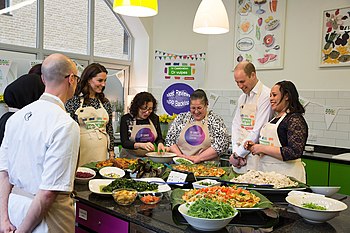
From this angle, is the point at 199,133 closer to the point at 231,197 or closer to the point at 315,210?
the point at 231,197

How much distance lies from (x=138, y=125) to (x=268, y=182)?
5.33 ft

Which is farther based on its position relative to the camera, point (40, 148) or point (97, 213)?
point (97, 213)

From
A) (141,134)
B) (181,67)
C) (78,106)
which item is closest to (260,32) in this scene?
(181,67)

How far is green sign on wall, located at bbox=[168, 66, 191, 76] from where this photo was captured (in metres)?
5.46

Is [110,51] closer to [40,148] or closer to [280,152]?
[280,152]

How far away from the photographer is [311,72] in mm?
4391

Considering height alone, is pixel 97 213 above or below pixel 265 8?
below

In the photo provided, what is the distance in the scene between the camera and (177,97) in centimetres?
550

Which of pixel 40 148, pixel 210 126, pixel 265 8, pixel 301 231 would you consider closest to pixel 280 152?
pixel 210 126

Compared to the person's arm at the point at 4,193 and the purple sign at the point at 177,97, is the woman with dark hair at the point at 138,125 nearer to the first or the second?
the person's arm at the point at 4,193

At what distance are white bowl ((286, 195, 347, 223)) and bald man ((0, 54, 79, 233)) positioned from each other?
108 cm

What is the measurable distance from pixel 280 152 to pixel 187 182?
799 mm

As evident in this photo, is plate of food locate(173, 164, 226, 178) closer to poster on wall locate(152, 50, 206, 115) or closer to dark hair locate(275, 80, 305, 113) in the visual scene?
dark hair locate(275, 80, 305, 113)

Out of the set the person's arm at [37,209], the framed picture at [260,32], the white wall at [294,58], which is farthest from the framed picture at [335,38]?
the person's arm at [37,209]
